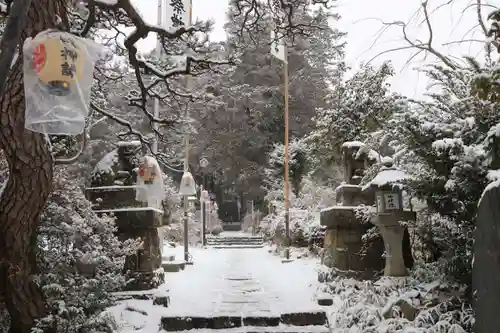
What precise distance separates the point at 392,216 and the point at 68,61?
4600 millimetres

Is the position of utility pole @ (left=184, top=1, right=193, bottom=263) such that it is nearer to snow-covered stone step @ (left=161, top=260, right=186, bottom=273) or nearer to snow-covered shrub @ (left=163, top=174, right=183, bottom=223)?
snow-covered shrub @ (left=163, top=174, right=183, bottom=223)

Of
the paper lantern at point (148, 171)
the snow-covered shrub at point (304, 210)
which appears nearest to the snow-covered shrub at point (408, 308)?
the paper lantern at point (148, 171)

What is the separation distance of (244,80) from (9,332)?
2150 centimetres

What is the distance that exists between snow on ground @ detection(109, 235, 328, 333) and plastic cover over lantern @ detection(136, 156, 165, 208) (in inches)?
58.7

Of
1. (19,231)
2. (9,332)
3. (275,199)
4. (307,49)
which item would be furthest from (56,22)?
(307,49)

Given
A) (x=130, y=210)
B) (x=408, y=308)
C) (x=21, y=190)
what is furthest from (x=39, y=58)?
(x=130, y=210)

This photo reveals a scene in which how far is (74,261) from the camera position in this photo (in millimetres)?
4969

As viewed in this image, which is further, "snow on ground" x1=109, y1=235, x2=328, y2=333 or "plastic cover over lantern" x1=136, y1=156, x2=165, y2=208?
"plastic cover over lantern" x1=136, y1=156, x2=165, y2=208

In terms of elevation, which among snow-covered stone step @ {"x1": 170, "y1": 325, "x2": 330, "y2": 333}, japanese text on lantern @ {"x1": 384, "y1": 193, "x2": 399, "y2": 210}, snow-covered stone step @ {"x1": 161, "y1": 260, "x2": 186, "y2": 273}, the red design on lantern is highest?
the red design on lantern

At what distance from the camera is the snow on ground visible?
571 cm

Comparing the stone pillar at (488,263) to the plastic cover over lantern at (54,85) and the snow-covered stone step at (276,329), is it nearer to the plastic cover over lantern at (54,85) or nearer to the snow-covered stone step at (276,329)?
the snow-covered stone step at (276,329)

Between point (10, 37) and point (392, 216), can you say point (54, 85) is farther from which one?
point (392, 216)

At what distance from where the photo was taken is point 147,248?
23.0 feet

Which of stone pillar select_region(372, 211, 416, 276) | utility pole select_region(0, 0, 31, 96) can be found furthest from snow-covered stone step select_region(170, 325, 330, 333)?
utility pole select_region(0, 0, 31, 96)
